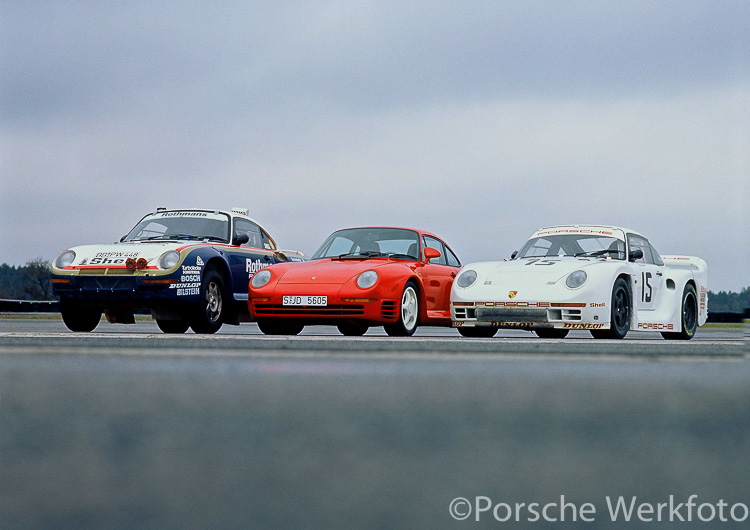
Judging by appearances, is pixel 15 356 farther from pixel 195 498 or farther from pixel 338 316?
pixel 338 316

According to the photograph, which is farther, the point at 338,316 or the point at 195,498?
the point at 338,316

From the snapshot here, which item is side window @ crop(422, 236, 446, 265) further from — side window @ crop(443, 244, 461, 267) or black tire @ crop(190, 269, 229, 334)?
black tire @ crop(190, 269, 229, 334)

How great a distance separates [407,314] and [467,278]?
754 mm

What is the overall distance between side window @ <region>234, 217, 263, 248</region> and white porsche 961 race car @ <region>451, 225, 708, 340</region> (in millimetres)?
3221

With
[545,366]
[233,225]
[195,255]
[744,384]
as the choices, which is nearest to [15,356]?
[545,366]

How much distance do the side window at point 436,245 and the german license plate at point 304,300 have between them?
5.78 ft

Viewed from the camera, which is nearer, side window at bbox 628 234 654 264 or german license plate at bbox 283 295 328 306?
german license plate at bbox 283 295 328 306

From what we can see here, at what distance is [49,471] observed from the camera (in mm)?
1900

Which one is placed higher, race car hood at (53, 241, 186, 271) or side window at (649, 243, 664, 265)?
race car hood at (53, 241, 186, 271)

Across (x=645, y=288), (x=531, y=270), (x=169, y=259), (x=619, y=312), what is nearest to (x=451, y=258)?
(x=531, y=270)

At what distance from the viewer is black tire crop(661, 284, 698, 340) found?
34.1 feet

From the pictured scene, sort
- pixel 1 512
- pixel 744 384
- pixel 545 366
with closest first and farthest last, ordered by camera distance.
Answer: pixel 1 512 → pixel 744 384 → pixel 545 366

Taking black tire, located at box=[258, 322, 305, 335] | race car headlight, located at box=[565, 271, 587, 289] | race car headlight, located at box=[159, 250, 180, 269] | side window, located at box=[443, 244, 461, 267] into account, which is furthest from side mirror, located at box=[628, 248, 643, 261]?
race car headlight, located at box=[159, 250, 180, 269]

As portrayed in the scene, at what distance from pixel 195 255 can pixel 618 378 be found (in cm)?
680
